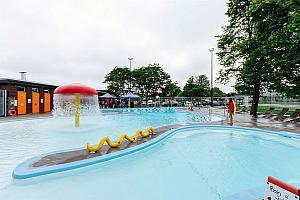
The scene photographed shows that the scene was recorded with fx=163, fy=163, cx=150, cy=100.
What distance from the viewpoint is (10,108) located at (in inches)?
621

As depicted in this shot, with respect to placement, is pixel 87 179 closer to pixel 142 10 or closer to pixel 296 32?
pixel 296 32

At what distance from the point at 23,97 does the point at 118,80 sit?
71.4 ft

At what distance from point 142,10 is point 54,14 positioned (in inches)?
311

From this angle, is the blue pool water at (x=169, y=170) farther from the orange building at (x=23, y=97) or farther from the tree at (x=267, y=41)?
the orange building at (x=23, y=97)

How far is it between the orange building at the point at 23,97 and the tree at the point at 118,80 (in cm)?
1762

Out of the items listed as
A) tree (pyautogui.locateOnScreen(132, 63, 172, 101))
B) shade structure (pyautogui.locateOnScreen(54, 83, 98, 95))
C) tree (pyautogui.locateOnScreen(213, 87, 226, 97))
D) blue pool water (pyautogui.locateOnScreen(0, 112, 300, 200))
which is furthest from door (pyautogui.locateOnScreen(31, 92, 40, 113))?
tree (pyautogui.locateOnScreen(213, 87, 226, 97))

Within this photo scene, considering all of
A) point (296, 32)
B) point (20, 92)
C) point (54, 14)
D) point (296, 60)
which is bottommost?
point (20, 92)

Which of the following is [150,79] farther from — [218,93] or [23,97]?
[218,93]

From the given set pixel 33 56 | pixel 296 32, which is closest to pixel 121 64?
pixel 33 56

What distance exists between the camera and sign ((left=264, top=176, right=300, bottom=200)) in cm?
150

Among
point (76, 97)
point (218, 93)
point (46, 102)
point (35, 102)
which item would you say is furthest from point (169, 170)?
point (218, 93)

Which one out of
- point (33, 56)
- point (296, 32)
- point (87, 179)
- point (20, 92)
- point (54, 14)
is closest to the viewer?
point (87, 179)

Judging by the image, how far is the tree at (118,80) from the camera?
3719 cm

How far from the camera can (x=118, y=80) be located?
37312mm
